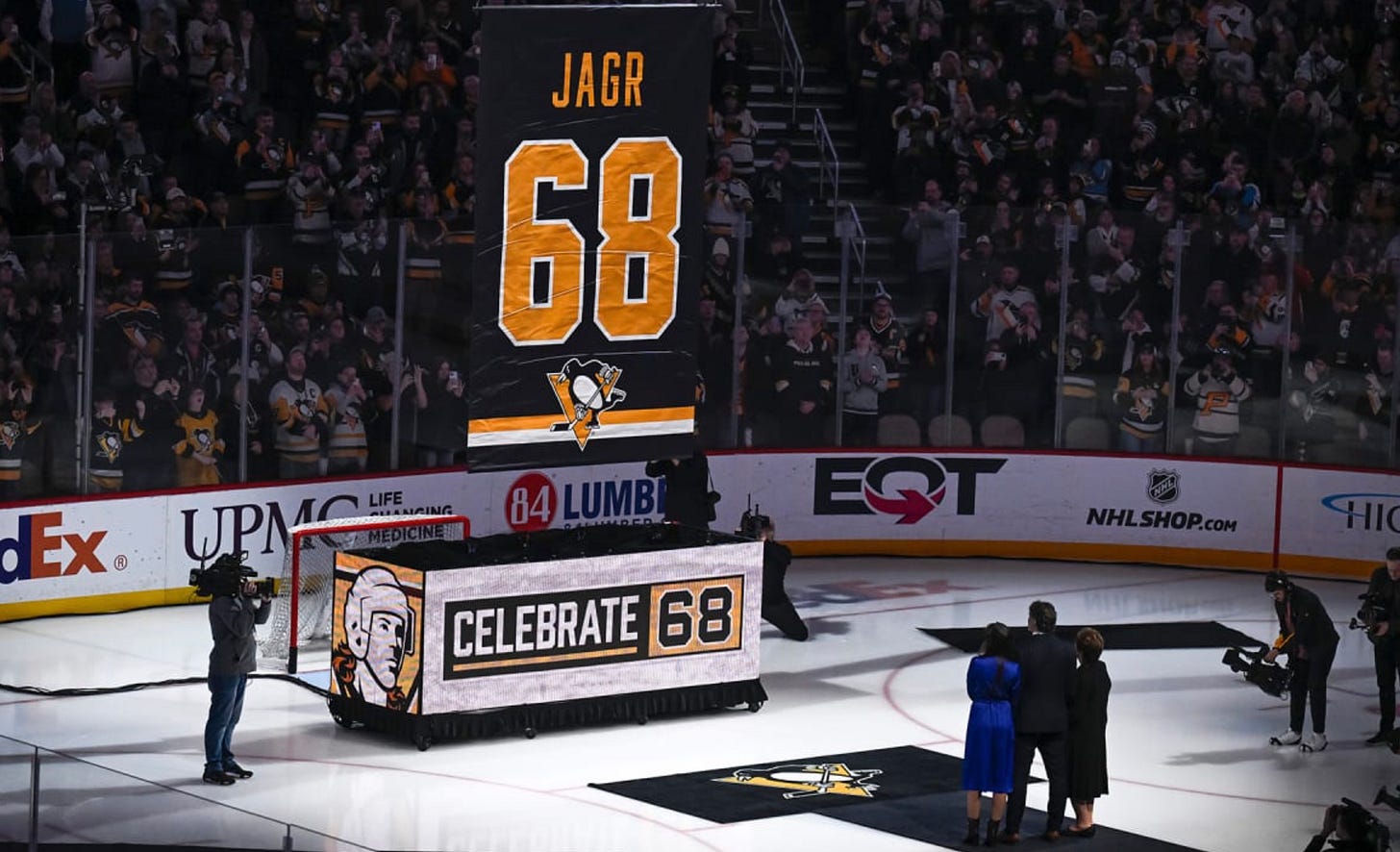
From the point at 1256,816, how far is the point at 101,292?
8.85 meters

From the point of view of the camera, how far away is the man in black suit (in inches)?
503

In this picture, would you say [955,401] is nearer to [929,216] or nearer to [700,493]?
[929,216]

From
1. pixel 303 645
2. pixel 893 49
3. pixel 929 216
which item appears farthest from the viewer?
pixel 893 49

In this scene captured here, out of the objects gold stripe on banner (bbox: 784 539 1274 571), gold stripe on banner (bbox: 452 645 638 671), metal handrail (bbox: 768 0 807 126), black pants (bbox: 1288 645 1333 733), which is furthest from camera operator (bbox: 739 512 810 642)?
metal handrail (bbox: 768 0 807 126)

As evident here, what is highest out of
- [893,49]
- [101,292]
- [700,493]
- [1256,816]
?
[893,49]

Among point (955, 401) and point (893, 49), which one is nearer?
point (955, 401)

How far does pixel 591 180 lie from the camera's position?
14.4 metres

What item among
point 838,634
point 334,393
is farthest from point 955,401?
point 334,393

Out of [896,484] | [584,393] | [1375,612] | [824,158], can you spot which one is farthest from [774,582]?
[824,158]

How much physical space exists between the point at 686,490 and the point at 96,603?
434 cm

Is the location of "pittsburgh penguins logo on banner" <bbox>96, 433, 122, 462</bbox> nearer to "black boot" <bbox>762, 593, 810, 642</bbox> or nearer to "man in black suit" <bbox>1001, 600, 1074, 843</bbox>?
"black boot" <bbox>762, 593, 810, 642</bbox>

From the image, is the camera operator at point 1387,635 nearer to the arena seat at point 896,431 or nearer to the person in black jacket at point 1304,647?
the person in black jacket at point 1304,647

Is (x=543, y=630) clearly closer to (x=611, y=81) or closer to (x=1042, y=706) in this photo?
(x=611, y=81)

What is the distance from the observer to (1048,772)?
12969mm
